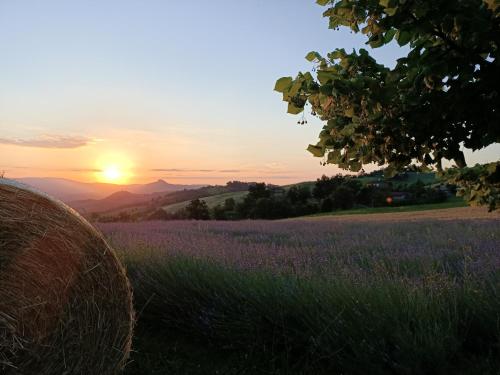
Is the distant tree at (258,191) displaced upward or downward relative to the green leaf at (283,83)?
downward

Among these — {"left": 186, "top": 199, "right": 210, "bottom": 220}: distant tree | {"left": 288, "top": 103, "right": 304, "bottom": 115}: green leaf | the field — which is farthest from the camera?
{"left": 186, "top": 199, "right": 210, "bottom": 220}: distant tree

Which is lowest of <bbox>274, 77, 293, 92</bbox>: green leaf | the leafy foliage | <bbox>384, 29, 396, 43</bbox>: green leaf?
the leafy foliage

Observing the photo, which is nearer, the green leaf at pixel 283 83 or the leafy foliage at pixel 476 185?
the green leaf at pixel 283 83

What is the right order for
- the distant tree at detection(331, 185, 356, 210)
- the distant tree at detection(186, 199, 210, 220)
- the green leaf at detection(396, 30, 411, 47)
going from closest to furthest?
1. the green leaf at detection(396, 30, 411, 47)
2. the distant tree at detection(186, 199, 210, 220)
3. the distant tree at detection(331, 185, 356, 210)

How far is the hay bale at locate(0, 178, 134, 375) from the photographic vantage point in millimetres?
3857

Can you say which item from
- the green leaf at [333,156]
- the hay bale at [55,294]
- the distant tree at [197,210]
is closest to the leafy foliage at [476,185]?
the green leaf at [333,156]

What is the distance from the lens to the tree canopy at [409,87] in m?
3.52

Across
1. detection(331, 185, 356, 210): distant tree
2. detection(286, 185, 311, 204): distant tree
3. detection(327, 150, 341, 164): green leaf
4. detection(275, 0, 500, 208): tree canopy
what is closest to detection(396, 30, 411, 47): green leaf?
detection(275, 0, 500, 208): tree canopy

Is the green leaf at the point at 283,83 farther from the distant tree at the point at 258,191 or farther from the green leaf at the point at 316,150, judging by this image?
the distant tree at the point at 258,191

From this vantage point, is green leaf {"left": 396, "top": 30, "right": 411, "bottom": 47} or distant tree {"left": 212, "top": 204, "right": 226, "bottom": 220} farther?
distant tree {"left": 212, "top": 204, "right": 226, "bottom": 220}

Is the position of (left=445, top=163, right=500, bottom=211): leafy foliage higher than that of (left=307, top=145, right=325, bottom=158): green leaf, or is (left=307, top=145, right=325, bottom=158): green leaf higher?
(left=307, top=145, right=325, bottom=158): green leaf

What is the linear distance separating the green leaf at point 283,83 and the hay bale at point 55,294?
2.02 m

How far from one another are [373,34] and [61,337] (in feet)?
11.5

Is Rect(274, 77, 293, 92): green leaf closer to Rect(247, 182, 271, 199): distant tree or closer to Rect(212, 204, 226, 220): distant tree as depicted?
Rect(212, 204, 226, 220): distant tree
